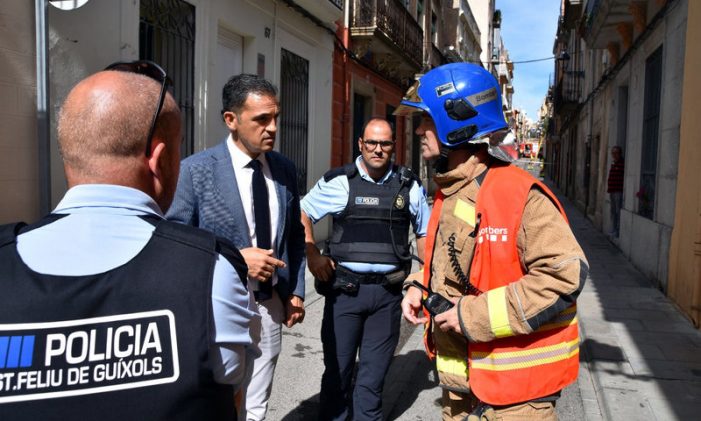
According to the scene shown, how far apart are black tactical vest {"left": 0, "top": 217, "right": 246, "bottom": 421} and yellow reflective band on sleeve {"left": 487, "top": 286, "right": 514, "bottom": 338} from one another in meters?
0.97

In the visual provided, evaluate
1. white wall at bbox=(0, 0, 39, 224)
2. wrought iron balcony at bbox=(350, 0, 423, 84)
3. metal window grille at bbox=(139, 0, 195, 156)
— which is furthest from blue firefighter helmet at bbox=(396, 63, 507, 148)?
wrought iron balcony at bbox=(350, 0, 423, 84)

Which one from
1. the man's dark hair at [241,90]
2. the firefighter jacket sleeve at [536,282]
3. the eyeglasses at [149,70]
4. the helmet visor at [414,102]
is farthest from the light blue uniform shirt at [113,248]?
the man's dark hair at [241,90]

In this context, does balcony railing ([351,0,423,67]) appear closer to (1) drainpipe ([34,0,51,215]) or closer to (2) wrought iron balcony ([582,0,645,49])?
(2) wrought iron balcony ([582,0,645,49])

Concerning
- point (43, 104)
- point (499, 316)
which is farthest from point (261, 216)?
point (43, 104)

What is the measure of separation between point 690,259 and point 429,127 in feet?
16.8

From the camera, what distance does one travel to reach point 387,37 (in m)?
12.4

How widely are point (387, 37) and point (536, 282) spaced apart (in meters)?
11.4

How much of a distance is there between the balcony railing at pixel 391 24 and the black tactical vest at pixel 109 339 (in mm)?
11252

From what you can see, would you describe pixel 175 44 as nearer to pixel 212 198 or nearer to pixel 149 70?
pixel 212 198

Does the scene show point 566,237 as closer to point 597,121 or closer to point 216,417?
point 216,417

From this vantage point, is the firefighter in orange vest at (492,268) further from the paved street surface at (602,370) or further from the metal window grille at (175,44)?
the metal window grille at (175,44)

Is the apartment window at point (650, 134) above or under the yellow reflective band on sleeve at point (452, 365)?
above

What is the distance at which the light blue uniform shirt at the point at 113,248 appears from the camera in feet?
3.31

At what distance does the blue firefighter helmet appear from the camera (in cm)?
198
